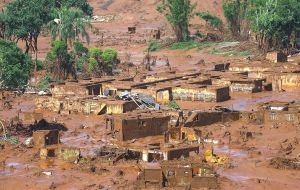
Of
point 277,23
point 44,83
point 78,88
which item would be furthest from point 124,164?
point 277,23

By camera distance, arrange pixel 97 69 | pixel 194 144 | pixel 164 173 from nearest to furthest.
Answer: pixel 164 173
pixel 194 144
pixel 97 69

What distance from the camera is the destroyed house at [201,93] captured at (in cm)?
3753

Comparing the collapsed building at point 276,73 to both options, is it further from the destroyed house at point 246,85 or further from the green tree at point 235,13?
the green tree at point 235,13

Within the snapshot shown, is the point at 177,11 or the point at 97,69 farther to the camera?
the point at 177,11

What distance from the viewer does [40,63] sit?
52.8 metres

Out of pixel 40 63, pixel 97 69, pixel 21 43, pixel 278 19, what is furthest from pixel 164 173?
pixel 21 43

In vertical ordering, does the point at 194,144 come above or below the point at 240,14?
below

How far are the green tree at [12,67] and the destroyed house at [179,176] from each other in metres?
11.3

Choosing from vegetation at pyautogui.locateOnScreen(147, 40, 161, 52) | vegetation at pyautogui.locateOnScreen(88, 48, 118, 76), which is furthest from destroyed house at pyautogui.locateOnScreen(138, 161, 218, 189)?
vegetation at pyautogui.locateOnScreen(147, 40, 161, 52)

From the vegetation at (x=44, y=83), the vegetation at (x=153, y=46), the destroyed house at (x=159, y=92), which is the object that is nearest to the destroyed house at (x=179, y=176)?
the destroyed house at (x=159, y=92)

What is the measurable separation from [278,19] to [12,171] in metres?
35.4

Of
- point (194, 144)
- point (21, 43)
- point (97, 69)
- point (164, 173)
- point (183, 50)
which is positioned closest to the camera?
point (164, 173)

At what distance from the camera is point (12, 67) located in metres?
31.6

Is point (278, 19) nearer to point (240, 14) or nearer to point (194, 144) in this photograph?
point (240, 14)
